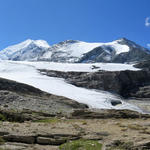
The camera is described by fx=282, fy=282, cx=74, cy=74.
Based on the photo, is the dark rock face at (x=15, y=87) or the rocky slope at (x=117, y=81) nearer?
the dark rock face at (x=15, y=87)

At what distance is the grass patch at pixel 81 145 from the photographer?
12427 mm

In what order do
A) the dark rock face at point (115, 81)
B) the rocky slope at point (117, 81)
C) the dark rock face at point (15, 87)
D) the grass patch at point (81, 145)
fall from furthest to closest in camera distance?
the dark rock face at point (115, 81), the rocky slope at point (117, 81), the dark rock face at point (15, 87), the grass patch at point (81, 145)

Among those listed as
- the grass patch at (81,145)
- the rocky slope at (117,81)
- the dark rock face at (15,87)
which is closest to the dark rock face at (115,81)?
the rocky slope at (117,81)

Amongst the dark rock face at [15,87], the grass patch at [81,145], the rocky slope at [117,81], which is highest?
the rocky slope at [117,81]

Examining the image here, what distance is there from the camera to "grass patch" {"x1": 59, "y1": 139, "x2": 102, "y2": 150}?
40.8ft

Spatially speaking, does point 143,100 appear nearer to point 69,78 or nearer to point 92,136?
point 69,78

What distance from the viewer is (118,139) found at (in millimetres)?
13180

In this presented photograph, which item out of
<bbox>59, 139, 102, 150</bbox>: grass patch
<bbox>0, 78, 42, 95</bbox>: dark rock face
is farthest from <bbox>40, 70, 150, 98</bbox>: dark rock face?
<bbox>59, 139, 102, 150</bbox>: grass patch

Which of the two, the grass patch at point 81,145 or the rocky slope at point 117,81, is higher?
the rocky slope at point 117,81

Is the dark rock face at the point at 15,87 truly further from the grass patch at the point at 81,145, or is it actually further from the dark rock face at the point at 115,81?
→ the grass patch at the point at 81,145

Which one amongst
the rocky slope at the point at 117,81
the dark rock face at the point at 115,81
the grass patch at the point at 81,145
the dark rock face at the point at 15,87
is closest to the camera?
the grass patch at the point at 81,145

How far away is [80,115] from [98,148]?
1980 centimetres

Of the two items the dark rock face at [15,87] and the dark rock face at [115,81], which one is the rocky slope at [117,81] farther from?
the dark rock face at [15,87]

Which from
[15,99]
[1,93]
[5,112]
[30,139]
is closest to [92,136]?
[30,139]
